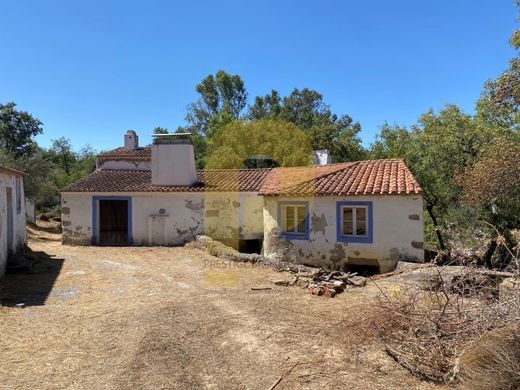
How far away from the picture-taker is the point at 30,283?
32.3ft

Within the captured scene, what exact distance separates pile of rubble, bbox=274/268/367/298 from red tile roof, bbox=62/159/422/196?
12.6 ft

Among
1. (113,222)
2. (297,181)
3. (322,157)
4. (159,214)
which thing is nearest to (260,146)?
(322,157)

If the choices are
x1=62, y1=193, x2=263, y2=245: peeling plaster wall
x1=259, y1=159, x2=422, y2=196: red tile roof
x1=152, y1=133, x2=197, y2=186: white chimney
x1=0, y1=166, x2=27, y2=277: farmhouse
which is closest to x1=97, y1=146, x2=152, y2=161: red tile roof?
x1=152, y1=133, x2=197, y2=186: white chimney

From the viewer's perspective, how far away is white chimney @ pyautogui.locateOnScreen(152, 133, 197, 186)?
62.3ft

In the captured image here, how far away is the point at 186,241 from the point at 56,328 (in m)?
11.4

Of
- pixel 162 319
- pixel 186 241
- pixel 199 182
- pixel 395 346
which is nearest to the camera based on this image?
pixel 395 346

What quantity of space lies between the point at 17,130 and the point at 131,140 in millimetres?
17696

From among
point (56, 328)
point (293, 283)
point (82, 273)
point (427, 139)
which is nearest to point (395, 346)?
point (293, 283)

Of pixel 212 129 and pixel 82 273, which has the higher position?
pixel 212 129

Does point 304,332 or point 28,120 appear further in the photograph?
point 28,120

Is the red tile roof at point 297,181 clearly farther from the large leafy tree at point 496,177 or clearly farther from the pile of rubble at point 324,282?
the pile of rubble at point 324,282

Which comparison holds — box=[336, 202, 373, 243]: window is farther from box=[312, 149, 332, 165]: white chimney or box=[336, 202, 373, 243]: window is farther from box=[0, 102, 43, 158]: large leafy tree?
box=[0, 102, 43, 158]: large leafy tree

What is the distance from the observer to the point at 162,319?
694 cm

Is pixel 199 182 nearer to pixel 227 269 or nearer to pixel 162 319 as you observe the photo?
pixel 227 269
